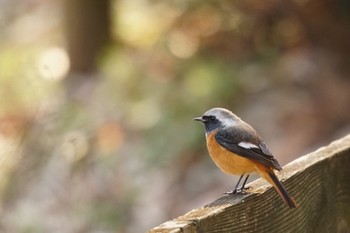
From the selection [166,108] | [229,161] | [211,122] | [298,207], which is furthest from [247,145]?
[166,108]

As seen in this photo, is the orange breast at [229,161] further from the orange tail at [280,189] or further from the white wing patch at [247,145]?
the orange tail at [280,189]

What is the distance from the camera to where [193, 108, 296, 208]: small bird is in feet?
11.7

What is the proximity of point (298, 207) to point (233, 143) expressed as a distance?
961 millimetres

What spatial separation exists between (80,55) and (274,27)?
3.40 meters

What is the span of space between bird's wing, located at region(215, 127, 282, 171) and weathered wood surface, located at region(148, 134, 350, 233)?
41 centimetres

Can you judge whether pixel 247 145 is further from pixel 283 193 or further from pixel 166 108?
pixel 166 108

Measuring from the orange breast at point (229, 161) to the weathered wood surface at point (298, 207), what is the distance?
1.82 feet

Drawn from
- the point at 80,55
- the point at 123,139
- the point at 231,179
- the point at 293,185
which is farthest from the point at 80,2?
the point at 293,185

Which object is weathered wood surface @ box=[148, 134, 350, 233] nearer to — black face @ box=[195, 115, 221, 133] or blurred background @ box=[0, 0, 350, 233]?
black face @ box=[195, 115, 221, 133]

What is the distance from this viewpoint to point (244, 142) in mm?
3631

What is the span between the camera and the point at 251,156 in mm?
3570

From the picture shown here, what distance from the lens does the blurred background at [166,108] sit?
7621 mm

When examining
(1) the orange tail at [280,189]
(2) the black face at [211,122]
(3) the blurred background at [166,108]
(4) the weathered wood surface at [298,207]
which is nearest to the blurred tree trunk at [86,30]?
(3) the blurred background at [166,108]

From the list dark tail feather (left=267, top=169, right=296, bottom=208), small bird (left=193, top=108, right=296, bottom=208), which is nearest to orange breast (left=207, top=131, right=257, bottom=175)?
small bird (left=193, top=108, right=296, bottom=208)
